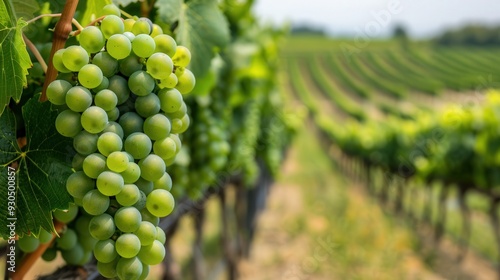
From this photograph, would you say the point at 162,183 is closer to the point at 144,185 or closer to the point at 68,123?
the point at 144,185

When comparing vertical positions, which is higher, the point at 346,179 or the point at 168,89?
the point at 168,89

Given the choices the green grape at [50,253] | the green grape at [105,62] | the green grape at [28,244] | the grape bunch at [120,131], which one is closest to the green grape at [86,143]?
the grape bunch at [120,131]

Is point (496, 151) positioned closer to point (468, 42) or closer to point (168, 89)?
point (168, 89)

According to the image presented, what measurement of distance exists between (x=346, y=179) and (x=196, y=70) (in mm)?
19260

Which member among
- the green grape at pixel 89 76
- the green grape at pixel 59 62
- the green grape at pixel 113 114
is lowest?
the green grape at pixel 113 114

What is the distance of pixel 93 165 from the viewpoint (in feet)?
2.50

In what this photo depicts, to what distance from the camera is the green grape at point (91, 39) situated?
2.64 feet

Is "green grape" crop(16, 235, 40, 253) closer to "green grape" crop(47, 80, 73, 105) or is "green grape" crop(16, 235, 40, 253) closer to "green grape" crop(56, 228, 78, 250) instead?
"green grape" crop(56, 228, 78, 250)

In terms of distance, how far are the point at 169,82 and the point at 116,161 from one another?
0.15 m

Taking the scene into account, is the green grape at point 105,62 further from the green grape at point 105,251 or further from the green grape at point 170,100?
the green grape at point 105,251

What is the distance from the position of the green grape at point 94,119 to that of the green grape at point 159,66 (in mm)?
96

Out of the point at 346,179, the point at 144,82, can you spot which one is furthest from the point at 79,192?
the point at 346,179

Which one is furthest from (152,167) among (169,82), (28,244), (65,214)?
(28,244)

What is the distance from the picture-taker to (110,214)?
2.60 feet
